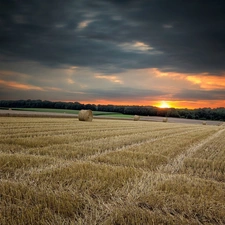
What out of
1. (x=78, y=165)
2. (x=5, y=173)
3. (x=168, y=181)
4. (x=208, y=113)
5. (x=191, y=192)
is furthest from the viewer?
(x=208, y=113)

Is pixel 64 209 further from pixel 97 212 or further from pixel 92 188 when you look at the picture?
pixel 92 188

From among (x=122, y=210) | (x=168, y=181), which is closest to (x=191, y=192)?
(x=168, y=181)

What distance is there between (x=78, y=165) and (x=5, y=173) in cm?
149

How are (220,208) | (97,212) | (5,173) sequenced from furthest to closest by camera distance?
(5,173) → (220,208) → (97,212)

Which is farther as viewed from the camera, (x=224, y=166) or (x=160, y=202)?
(x=224, y=166)

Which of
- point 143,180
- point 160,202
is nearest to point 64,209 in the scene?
point 160,202

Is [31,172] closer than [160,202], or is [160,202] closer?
[160,202]

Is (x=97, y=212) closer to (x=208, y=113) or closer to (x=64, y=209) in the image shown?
(x=64, y=209)

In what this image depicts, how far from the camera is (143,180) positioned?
186 inches

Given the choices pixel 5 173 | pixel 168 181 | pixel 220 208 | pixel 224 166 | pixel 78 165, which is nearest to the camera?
pixel 220 208

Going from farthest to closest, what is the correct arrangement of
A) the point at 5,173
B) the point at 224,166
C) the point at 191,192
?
the point at 224,166 → the point at 5,173 → the point at 191,192

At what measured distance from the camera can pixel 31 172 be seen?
5000 mm

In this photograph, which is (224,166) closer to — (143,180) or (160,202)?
(143,180)

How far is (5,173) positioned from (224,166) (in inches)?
205
